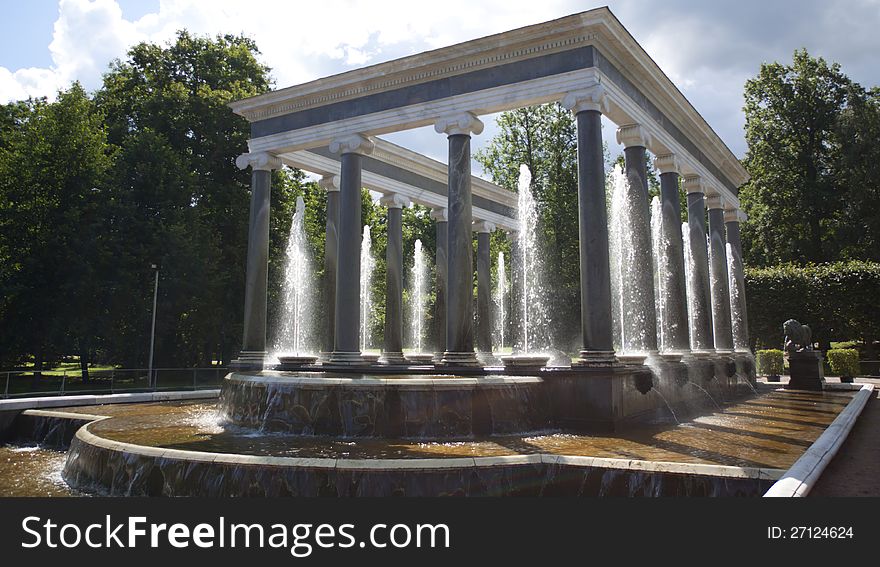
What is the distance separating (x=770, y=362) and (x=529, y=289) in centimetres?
1482

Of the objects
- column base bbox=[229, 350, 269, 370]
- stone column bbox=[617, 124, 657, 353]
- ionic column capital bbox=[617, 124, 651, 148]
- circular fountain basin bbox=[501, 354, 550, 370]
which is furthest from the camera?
column base bbox=[229, 350, 269, 370]

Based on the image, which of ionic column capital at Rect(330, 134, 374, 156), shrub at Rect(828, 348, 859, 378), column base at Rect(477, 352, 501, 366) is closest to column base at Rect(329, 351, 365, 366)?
ionic column capital at Rect(330, 134, 374, 156)

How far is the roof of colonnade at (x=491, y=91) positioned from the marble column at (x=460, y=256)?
121 centimetres

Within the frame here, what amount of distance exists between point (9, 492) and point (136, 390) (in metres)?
16.8

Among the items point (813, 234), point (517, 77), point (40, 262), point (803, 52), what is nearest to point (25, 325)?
point (40, 262)

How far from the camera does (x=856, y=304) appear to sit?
42250mm

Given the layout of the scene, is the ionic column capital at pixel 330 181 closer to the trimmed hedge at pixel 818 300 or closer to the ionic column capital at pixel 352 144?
the ionic column capital at pixel 352 144

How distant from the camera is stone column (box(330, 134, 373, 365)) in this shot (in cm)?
2283

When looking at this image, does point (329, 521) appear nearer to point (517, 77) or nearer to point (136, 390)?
point (517, 77)

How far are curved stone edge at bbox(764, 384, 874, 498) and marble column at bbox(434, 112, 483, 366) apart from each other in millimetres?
9737

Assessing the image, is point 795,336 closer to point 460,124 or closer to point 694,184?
point 694,184

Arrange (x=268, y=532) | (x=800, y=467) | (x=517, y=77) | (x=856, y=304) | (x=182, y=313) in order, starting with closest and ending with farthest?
(x=268, y=532) → (x=800, y=467) → (x=517, y=77) → (x=182, y=313) → (x=856, y=304)

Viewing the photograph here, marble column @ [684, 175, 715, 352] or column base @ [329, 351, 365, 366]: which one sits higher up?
marble column @ [684, 175, 715, 352]

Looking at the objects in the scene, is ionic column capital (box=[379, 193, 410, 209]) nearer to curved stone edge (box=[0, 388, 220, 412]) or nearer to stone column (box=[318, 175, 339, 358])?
stone column (box=[318, 175, 339, 358])
